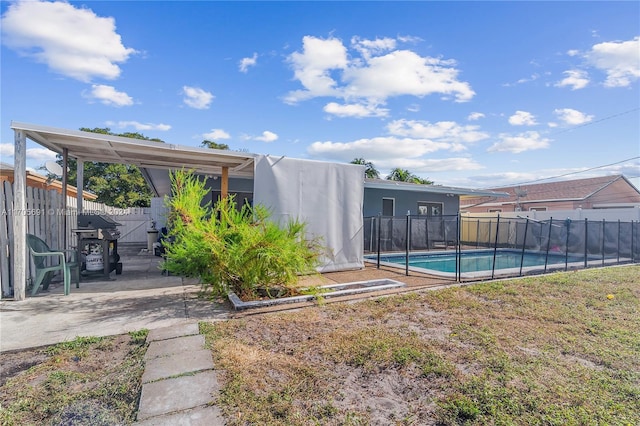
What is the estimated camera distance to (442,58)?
11766 mm

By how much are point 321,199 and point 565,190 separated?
26862 millimetres

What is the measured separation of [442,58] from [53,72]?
42.3ft

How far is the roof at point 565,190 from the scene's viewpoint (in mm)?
24256

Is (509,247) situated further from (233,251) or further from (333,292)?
(233,251)

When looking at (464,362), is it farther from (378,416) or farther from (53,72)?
(53,72)

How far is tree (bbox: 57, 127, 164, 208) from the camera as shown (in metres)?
23.6

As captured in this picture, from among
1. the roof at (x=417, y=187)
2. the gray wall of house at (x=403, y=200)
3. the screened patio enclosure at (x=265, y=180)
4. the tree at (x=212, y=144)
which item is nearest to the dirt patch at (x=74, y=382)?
the screened patio enclosure at (x=265, y=180)

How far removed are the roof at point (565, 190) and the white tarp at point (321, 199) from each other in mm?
20233

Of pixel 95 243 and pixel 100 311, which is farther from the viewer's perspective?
pixel 95 243

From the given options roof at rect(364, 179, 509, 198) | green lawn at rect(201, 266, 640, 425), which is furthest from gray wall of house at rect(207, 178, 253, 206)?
green lawn at rect(201, 266, 640, 425)

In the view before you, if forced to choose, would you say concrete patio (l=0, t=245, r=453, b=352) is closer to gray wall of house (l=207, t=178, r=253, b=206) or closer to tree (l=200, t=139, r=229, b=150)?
gray wall of house (l=207, t=178, r=253, b=206)

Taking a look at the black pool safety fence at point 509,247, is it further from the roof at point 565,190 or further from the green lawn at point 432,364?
the roof at point 565,190

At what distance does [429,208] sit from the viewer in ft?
51.8

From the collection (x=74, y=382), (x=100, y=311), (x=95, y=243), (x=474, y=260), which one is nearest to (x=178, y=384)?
(x=74, y=382)
